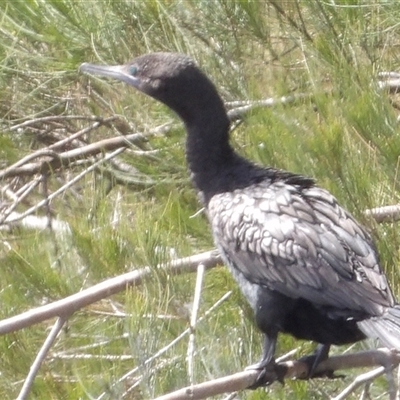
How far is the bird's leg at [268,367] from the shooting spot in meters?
1.62

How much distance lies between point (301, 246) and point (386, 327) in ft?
0.65

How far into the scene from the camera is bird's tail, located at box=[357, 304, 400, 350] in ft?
4.97

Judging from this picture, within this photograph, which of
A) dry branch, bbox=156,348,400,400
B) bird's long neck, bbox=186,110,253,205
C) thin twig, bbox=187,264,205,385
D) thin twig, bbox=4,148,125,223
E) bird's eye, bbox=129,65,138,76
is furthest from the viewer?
thin twig, bbox=4,148,125,223

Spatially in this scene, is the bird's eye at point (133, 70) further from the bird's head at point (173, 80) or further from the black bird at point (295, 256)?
the black bird at point (295, 256)

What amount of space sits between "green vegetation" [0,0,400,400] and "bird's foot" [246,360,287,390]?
0.04 m

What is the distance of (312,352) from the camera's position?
1.87 metres

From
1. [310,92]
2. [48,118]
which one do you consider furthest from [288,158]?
[48,118]

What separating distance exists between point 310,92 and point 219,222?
263 mm

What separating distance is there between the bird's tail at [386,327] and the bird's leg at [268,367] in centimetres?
16

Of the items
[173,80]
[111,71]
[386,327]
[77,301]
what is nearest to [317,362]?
[386,327]

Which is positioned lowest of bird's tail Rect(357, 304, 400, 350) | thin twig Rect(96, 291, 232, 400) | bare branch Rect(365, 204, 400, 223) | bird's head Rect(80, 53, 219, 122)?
bird's tail Rect(357, 304, 400, 350)

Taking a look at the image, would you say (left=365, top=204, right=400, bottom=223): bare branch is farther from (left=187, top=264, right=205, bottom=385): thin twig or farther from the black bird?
(left=187, top=264, right=205, bottom=385): thin twig

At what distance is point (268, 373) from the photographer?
165 cm

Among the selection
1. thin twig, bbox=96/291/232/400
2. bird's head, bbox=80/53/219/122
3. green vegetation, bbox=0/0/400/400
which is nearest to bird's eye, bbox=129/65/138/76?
bird's head, bbox=80/53/219/122
